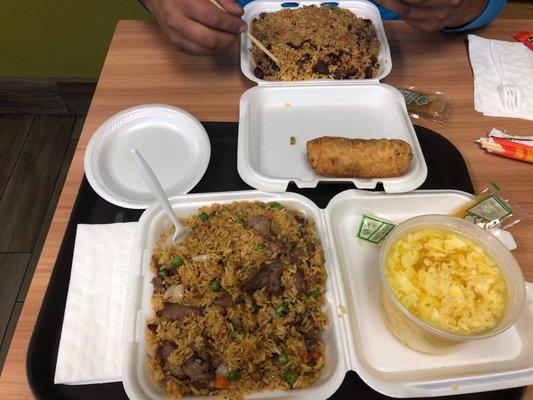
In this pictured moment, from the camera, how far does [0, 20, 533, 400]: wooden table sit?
69.8 inches

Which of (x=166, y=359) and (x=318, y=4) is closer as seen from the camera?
(x=166, y=359)

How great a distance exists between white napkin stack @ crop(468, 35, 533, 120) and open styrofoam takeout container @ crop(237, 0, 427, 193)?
0.48 m

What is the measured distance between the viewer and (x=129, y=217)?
5.37 feet

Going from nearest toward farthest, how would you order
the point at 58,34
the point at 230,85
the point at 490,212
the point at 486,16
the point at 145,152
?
the point at 490,212
the point at 145,152
the point at 230,85
the point at 486,16
the point at 58,34

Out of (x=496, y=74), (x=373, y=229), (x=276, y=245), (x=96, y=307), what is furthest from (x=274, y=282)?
(x=496, y=74)

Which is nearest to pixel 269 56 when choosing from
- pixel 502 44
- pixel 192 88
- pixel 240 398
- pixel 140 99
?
pixel 192 88

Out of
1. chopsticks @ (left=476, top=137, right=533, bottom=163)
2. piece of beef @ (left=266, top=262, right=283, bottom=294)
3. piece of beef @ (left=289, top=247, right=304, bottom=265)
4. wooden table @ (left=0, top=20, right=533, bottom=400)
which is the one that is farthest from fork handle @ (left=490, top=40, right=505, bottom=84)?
piece of beef @ (left=266, top=262, right=283, bottom=294)

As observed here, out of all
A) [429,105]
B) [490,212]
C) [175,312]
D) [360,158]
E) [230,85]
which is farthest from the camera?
[230,85]

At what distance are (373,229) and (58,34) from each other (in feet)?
10.8

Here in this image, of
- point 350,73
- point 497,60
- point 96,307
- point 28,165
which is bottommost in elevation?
point 28,165

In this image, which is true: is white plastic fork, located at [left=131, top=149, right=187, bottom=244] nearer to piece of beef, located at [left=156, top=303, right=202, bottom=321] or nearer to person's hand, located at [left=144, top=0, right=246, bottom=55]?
piece of beef, located at [left=156, top=303, right=202, bottom=321]

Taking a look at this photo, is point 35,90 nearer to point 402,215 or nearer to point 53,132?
point 53,132

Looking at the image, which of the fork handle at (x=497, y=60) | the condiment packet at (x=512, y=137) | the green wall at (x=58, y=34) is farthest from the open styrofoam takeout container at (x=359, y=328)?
the green wall at (x=58, y=34)

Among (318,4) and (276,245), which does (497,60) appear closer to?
(318,4)
